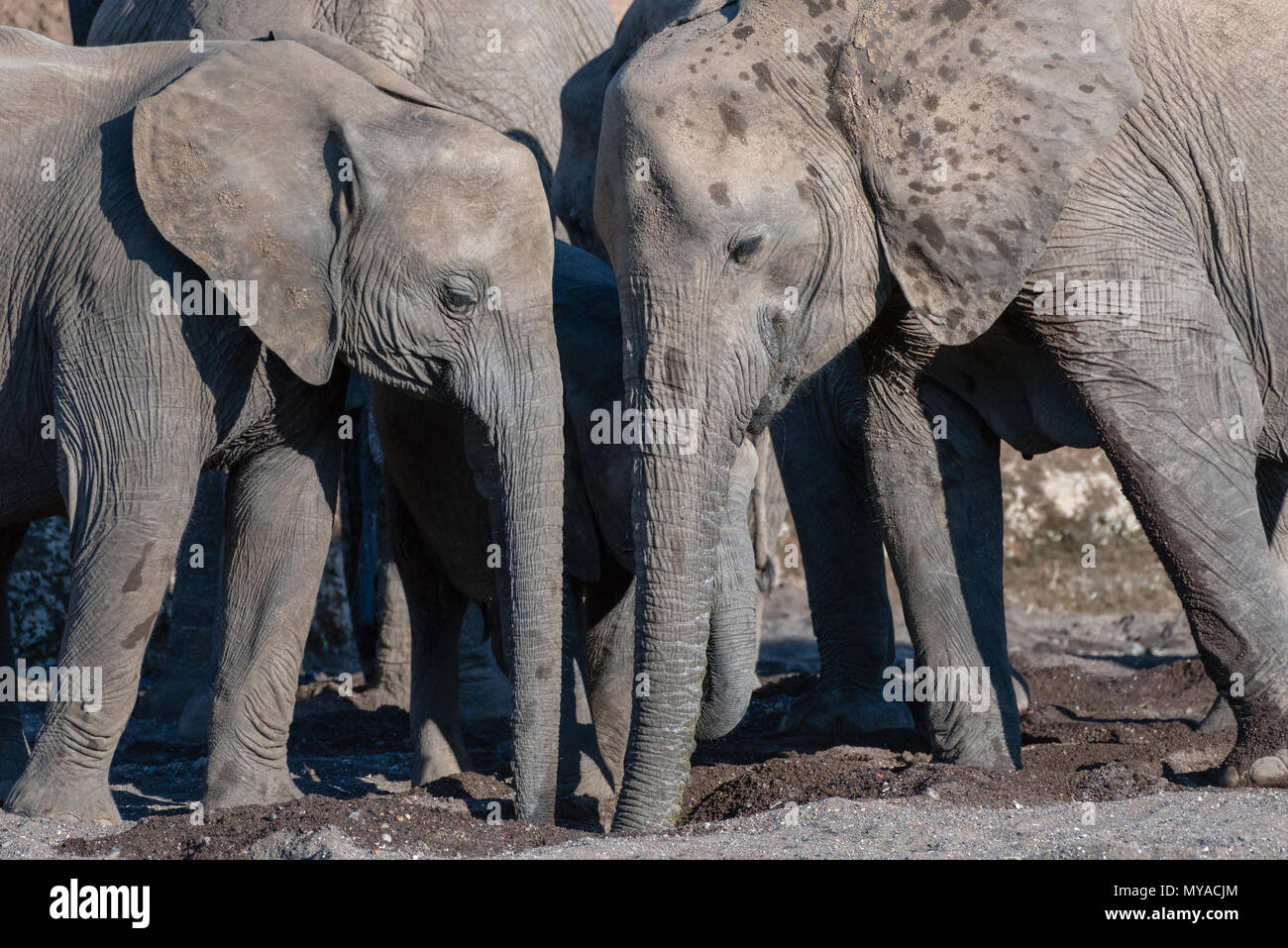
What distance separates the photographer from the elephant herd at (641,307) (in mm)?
4766

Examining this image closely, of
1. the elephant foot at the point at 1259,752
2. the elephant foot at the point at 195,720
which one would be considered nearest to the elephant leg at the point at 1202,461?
the elephant foot at the point at 1259,752

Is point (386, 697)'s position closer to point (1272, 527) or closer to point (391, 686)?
point (391, 686)

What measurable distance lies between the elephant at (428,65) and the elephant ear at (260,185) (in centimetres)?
170

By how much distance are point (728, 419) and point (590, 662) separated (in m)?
1.25

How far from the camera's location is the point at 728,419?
4.77 m

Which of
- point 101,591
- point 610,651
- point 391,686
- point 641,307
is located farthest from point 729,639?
point 391,686

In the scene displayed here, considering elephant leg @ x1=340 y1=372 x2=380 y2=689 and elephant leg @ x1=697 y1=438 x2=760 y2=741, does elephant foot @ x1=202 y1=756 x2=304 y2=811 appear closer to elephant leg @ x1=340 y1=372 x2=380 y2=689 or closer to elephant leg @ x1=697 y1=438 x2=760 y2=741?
elephant leg @ x1=697 y1=438 x2=760 y2=741

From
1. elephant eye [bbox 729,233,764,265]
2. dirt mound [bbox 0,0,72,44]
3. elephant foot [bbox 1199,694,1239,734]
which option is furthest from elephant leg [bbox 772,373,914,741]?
dirt mound [bbox 0,0,72,44]

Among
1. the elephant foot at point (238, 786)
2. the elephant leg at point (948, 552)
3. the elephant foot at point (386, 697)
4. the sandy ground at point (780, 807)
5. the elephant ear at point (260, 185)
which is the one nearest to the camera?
the sandy ground at point (780, 807)

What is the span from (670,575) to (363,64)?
181cm

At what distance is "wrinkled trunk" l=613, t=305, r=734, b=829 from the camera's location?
15.2 ft

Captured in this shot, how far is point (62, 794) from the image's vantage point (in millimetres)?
5039

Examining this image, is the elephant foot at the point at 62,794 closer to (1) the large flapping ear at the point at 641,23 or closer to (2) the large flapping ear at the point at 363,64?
(2) the large flapping ear at the point at 363,64
